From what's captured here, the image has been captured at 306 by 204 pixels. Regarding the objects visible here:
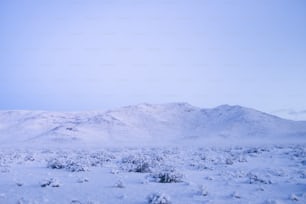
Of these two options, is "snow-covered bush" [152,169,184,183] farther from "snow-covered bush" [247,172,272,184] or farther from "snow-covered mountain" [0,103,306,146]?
"snow-covered mountain" [0,103,306,146]

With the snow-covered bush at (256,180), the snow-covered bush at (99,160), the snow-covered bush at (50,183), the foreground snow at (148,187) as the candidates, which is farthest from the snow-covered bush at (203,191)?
the snow-covered bush at (99,160)

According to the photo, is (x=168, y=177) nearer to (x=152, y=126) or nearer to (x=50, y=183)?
(x=50, y=183)

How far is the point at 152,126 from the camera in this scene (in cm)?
9350

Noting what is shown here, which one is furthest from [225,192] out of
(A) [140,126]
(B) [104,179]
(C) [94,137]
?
(A) [140,126]

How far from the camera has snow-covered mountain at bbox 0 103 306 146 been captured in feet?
259

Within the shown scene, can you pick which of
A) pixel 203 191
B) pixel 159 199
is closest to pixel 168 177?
pixel 203 191

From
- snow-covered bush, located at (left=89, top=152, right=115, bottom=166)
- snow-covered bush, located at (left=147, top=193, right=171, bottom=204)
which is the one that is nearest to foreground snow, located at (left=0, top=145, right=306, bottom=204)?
snow-covered bush, located at (left=147, top=193, right=171, bottom=204)

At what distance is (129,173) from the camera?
17.4 meters

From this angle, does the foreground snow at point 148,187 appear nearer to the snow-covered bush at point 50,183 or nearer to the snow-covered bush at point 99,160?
the snow-covered bush at point 50,183

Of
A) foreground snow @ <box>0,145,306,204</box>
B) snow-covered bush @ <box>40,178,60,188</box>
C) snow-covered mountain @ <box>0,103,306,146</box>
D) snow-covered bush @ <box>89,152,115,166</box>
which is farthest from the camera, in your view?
snow-covered mountain @ <box>0,103,306,146</box>

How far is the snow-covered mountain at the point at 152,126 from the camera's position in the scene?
78.9 meters

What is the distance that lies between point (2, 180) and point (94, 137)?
68085mm

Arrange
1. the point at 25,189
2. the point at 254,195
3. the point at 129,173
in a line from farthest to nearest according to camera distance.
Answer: the point at 129,173, the point at 25,189, the point at 254,195

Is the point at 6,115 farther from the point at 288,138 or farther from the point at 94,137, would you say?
the point at 288,138
